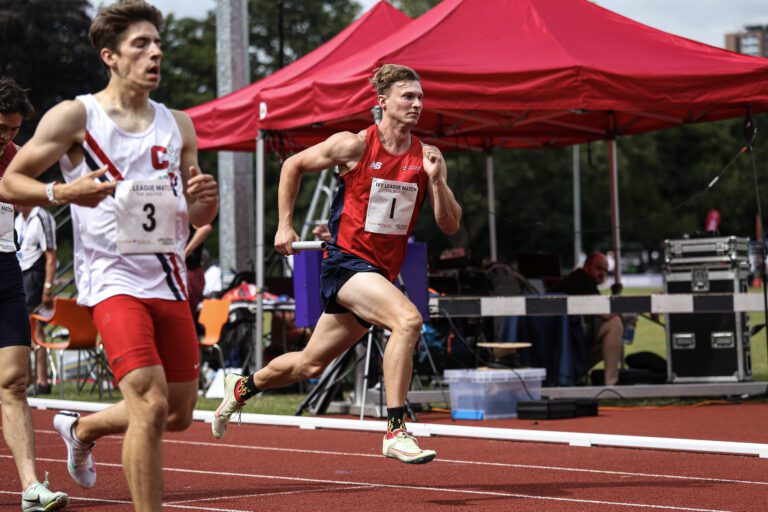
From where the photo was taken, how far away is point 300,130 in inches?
613

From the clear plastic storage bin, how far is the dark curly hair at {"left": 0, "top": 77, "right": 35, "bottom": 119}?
19.2 ft

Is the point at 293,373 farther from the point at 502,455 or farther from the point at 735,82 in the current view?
the point at 735,82

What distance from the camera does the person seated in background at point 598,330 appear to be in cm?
1362

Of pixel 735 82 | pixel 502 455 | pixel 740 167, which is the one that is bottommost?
pixel 502 455

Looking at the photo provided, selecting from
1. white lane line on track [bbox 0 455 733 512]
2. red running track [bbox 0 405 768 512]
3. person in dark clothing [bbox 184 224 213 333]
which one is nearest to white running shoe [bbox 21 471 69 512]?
red running track [bbox 0 405 768 512]

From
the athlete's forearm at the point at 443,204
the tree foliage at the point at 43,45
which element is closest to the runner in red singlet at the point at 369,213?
the athlete's forearm at the point at 443,204

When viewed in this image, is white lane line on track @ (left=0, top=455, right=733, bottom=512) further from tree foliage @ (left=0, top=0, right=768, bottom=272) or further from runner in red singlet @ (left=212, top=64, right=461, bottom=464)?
tree foliage @ (left=0, top=0, right=768, bottom=272)

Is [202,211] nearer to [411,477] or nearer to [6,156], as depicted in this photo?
[6,156]

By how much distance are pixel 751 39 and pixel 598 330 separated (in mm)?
150380

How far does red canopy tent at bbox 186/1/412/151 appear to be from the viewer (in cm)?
1402

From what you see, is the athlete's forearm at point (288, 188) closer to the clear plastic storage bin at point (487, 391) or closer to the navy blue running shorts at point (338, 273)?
the navy blue running shorts at point (338, 273)

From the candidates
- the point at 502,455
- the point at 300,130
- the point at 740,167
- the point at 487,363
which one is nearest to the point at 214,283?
the point at 300,130

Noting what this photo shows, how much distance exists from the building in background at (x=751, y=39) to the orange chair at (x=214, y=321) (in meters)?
135

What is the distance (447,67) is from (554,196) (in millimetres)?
55887
